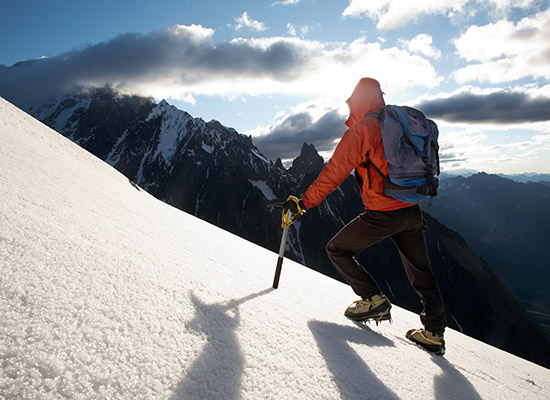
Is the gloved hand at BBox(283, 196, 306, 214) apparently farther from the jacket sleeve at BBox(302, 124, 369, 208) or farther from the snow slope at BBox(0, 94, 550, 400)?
the snow slope at BBox(0, 94, 550, 400)

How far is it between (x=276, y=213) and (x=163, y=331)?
125 meters

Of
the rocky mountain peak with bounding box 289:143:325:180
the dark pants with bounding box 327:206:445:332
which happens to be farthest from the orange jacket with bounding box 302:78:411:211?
the rocky mountain peak with bounding box 289:143:325:180

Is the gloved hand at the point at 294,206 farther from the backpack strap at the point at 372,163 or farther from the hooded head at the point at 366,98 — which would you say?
the hooded head at the point at 366,98

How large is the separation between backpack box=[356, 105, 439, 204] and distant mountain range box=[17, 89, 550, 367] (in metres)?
106

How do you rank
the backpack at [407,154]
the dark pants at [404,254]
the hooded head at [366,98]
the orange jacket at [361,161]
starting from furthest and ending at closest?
the hooded head at [366,98] < the dark pants at [404,254] < the orange jacket at [361,161] < the backpack at [407,154]

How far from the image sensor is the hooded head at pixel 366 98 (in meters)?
3.07

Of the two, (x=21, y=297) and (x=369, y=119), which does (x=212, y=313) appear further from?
(x=369, y=119)

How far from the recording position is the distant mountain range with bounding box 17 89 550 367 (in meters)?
110

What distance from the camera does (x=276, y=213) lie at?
415 ft

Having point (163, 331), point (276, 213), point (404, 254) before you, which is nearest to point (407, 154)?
point (404, 254)

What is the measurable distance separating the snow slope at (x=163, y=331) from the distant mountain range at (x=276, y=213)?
106 metres

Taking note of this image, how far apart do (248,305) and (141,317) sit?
0.88m

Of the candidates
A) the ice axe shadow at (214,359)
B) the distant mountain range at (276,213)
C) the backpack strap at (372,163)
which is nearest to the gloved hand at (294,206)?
the backpack strap at (372,163)

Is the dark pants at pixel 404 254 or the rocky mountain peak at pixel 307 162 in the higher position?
the rocky mountain peak at pixel 307 162
